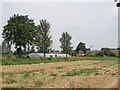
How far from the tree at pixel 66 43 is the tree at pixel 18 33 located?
16.0 metres

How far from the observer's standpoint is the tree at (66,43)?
63.3 m

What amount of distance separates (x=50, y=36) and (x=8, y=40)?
981cm

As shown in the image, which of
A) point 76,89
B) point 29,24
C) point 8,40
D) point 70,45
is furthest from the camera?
point 70,45

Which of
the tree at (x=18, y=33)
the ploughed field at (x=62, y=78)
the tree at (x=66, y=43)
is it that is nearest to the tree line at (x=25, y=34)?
the tree at (x=18, y=33)

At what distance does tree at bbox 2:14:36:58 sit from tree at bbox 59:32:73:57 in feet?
52.4

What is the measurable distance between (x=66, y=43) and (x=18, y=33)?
20.1m

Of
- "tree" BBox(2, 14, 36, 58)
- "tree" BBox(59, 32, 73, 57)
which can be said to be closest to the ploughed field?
"tree" BBox(2, 14, 36, 58)

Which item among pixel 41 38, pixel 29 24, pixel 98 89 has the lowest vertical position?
pixel 98 89

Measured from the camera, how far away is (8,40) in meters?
47.7

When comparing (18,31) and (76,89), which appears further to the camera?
(18,31)

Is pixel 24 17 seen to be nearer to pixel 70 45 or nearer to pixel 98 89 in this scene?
pixel 70 45

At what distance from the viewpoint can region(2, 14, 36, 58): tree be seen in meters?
47.3

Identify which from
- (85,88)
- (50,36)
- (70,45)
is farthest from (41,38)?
(85,88)

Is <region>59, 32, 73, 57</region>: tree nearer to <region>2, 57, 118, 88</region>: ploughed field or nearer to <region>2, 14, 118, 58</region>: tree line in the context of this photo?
<region>2, 14, 118, 58</region>: tree line
